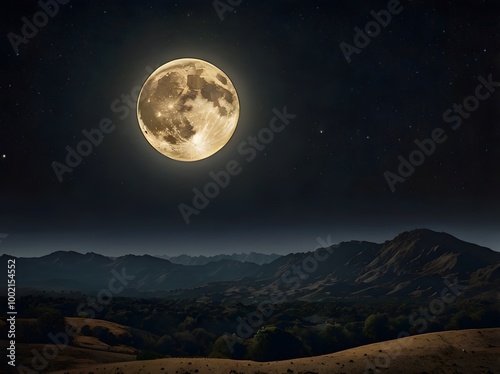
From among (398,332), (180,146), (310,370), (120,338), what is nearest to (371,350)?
(310,370)

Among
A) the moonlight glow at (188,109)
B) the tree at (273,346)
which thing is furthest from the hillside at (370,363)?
the moonlight glow at (188,109)

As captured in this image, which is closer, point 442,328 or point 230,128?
point 230,128

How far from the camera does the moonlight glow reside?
28.8m

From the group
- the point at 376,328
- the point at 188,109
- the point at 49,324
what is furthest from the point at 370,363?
the point at 49,324

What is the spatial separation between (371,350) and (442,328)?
5118 cm

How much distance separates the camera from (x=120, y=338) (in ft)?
213

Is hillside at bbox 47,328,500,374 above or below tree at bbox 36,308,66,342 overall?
below

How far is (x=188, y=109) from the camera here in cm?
2877

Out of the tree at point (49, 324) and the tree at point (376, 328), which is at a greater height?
the tree at point (49, 324)

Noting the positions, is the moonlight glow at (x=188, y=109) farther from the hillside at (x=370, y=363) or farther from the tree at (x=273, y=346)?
the tree at (x=273, y=346)

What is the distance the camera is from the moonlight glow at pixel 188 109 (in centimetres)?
2880

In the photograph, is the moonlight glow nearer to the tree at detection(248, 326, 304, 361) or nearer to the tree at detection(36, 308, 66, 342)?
the tree at detection(248, 326, 304, 361)

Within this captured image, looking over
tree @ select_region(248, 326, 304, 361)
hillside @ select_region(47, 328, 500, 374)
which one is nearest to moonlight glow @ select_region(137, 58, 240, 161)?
hillside @ select_region(47, 328, 500, 374)

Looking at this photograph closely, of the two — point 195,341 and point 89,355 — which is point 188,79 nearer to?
point 89,355
